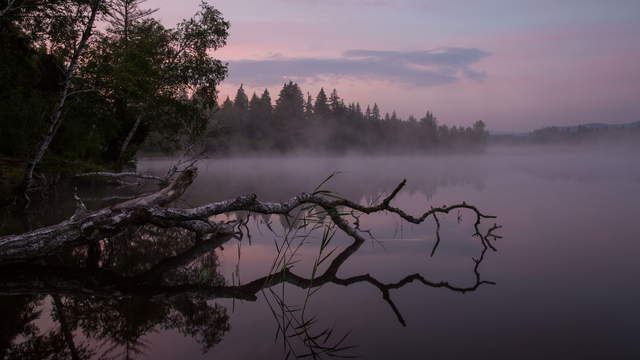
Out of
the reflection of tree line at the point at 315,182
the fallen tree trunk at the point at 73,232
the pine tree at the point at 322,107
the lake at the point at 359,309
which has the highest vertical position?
the pine tree at the point at 322,107

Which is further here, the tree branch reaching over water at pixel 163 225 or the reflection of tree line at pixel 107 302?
the tree branch reaching over water at pixel 163 225

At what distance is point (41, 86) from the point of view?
23812 mm

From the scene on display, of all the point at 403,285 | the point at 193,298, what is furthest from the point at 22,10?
the point at 403,285

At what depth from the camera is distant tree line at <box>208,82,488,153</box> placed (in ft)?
320

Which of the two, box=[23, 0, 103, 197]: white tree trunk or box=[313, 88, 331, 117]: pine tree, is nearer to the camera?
box=[23, 0, 103, 197]: white tree trunk

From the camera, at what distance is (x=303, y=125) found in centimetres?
10481

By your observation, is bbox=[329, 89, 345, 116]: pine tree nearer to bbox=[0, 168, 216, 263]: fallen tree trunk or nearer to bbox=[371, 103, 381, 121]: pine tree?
bbox=[371, 103, 381, 121]: pine tree

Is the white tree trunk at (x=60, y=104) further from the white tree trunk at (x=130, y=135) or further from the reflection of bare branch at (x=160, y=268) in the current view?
the white tree trunk at (x=130, y=135)

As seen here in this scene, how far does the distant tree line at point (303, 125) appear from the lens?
9744cm

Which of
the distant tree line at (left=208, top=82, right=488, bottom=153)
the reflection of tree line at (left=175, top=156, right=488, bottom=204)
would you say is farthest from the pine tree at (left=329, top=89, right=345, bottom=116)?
the reflection of tree line at (left=175, top=156, right=488, bottom=204)

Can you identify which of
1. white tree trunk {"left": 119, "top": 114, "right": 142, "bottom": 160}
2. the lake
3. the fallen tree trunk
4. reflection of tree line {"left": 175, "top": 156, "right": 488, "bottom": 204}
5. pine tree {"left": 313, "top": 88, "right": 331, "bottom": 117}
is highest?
pine tree {"left": 313, "top": 88, "right": 331, "bottom": 117}

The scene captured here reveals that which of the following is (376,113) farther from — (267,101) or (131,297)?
(131,297)

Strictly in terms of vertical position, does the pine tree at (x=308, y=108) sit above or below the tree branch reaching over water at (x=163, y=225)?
above

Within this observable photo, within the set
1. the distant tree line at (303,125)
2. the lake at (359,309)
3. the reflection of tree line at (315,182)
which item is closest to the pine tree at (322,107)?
the distant tree line at (303,125)
